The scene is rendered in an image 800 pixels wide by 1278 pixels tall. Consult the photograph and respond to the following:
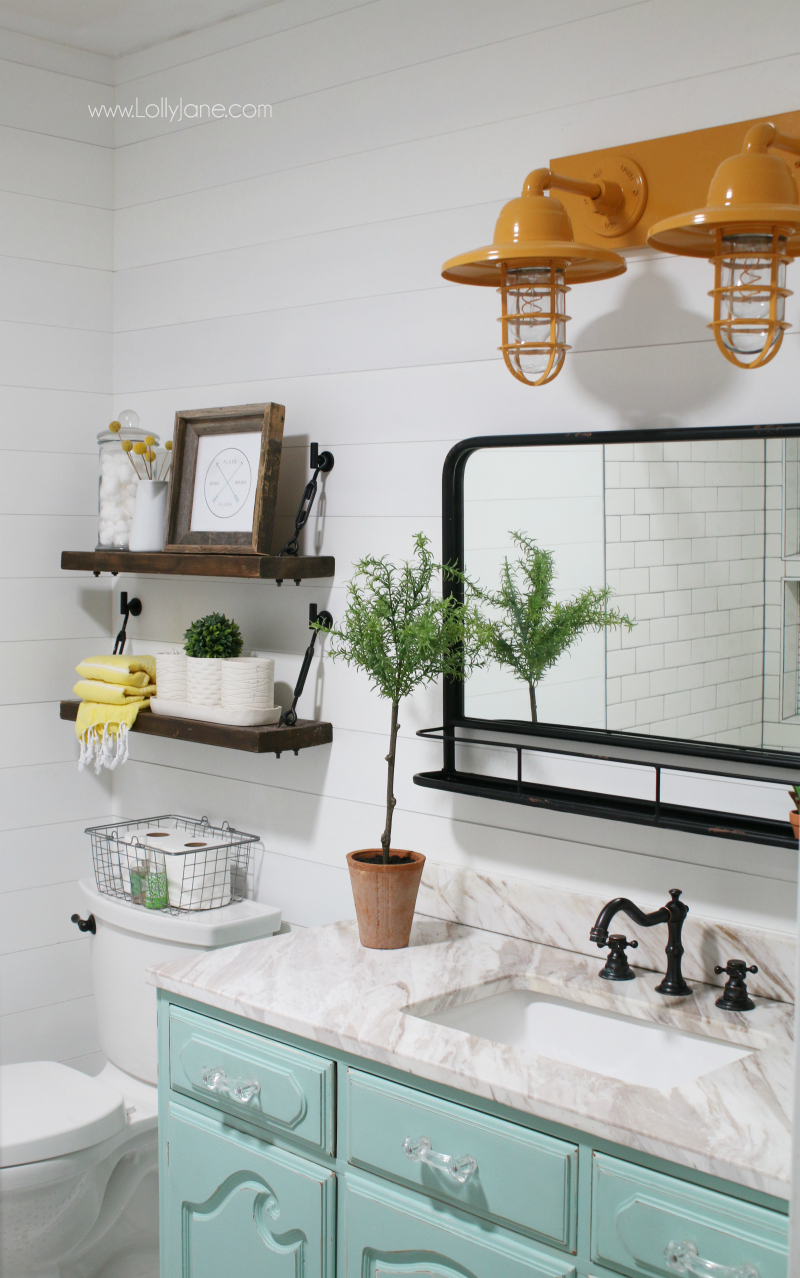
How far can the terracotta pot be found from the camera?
1871 mm

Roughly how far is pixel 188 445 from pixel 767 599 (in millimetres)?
1284

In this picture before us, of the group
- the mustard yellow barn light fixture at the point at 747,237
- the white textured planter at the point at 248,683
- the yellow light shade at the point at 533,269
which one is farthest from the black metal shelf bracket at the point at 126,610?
the mustard yellow barn light fixture at the point at 747,237

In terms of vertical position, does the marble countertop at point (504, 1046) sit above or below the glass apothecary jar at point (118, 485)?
below

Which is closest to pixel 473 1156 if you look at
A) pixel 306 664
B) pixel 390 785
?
pixel 390 785

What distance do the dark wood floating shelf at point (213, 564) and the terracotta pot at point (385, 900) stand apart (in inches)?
22.7

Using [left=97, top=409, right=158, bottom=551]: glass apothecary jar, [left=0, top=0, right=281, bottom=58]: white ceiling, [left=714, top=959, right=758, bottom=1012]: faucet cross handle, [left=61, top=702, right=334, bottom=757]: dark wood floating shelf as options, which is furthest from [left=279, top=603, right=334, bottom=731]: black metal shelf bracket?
[left=0, top=0, right=281, bottom=58]: white ceiling

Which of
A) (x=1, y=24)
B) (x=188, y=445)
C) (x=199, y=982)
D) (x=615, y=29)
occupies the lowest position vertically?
(x=199, y=982)

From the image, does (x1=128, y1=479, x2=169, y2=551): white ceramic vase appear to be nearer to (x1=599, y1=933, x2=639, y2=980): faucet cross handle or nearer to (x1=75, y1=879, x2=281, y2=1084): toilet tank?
(x1=75, y1=879, x2=281, y2=1084): toilet tank

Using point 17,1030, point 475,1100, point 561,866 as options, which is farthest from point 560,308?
point 17,1030

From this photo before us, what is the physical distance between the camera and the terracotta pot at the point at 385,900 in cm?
187

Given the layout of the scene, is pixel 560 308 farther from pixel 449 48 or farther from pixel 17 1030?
pixel 17 1030

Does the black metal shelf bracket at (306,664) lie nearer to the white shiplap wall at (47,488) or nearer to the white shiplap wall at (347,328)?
the white shiplap wall at (347,328)

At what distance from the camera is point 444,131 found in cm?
203

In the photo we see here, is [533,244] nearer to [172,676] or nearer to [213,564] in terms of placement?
[213,564]
